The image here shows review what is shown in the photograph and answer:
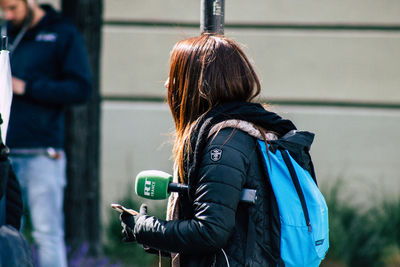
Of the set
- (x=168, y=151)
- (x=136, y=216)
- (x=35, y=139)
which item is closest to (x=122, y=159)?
(x=168, y=151)

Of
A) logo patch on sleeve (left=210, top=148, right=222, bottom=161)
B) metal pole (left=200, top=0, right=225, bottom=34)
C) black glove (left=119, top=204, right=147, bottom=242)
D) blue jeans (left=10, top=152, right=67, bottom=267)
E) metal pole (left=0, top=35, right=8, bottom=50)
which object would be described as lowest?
blue jeans (left=10, top=152, right=67, bottom=267)

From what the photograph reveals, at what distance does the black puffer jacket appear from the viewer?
7.20 ft

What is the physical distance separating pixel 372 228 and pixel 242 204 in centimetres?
332

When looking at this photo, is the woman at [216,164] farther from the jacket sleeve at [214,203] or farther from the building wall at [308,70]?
the building wall at [308,70]

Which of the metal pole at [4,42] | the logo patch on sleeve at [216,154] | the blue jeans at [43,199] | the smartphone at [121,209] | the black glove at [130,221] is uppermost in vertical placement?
the metal pole at [4,42]

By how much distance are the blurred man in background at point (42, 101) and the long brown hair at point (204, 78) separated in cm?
185

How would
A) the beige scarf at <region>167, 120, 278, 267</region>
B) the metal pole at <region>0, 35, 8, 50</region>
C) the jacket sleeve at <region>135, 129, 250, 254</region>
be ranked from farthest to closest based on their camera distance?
→ the metal pole at <region>0, 35, 8, 50</region>
the beige scarf at <region>167, 120, 278, 267</region>
the jacket sleeve at <region>135, 129, 250, 254</region>

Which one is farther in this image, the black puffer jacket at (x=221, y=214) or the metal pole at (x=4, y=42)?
the metal pole at (x=4, y=42)

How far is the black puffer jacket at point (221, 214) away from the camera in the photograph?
219 cm

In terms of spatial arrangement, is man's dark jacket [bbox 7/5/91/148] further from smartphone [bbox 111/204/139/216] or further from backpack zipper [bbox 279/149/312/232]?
backpack zipper [bbox 279/149/312/232]

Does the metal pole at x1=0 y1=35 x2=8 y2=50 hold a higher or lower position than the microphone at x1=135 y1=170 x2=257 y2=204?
higher

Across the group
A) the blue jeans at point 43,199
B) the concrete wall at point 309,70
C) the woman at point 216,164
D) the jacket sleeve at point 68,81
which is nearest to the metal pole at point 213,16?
the woman at point 216,164

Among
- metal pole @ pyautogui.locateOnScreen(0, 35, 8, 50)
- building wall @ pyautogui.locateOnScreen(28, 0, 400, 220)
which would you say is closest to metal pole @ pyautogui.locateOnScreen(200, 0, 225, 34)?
metal pole @ pyautogui.locateOnScreen(0, 35, 8, 50)

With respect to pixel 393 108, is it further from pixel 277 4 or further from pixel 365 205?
pixel 277 4
